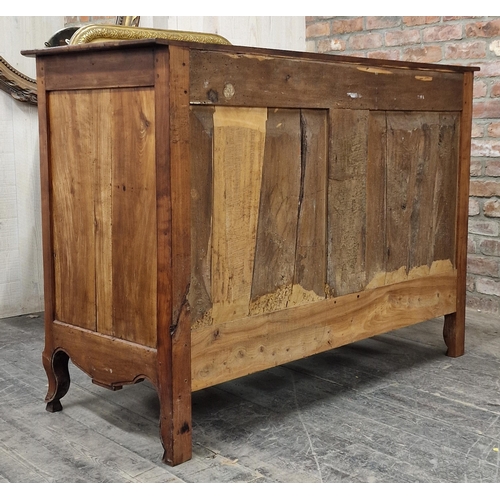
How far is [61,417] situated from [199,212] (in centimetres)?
74

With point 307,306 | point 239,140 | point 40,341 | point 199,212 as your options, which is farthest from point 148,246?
point 40,341

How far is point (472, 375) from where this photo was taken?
250 centimetres

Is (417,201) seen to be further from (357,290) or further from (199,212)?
(199,212)

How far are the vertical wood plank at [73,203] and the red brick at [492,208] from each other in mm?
1896

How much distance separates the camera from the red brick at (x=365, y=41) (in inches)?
141

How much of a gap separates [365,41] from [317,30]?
33 centimetres

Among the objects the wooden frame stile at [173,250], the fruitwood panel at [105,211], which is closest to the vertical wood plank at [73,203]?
the fruitwood panel at [105,211]

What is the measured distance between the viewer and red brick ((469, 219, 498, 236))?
128 inches

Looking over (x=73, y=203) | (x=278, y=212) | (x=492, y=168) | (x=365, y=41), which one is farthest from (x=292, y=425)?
(x=365, y=41)

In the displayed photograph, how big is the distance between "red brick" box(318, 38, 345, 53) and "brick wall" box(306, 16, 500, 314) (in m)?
0.30

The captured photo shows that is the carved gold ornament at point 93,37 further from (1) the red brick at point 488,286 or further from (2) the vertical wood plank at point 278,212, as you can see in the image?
(1) the red brick at point 488,286

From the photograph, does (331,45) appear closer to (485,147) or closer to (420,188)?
(485,147)

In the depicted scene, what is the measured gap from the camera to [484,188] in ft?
10.7

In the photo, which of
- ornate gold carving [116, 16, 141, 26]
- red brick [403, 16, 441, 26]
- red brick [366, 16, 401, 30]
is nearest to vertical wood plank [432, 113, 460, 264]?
red brick [403, 16, 441, 26]
